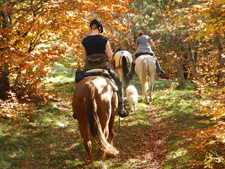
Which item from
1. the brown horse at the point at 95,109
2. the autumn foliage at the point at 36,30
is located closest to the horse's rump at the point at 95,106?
the brown horse at the point at 95,109

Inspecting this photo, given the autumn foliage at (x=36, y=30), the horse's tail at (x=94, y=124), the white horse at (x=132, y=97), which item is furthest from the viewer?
the white horse at (x=132, y=97)

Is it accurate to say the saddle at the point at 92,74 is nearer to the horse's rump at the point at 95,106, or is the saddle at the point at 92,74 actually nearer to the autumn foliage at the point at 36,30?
the horse's rump at the point at 95,106

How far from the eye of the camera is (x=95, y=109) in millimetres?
4805

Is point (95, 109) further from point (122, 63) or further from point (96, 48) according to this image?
point (122, 63)

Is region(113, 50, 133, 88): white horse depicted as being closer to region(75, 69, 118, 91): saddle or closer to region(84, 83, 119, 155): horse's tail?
region(75, 69, 118, 91): saddle

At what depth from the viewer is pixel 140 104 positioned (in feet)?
37.8

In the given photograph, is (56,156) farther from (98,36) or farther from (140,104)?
(140,104)

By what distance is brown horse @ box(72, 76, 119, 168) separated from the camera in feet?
15.6

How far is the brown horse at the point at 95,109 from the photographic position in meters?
4.77

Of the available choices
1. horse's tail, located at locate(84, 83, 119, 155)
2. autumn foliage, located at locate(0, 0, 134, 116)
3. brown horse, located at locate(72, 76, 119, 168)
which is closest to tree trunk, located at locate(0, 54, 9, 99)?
autumn foliage, located at locate(0, 0, 134, 116)

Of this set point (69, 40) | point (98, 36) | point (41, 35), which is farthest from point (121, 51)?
point (98, 36)

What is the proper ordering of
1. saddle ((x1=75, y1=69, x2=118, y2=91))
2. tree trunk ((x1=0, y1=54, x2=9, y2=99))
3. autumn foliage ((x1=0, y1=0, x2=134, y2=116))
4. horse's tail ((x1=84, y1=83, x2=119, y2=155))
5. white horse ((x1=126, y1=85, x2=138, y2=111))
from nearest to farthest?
horse's tail ((x1=84, y1=83, x2=119, y2=155)), saddle ((x1=75, y1=69, x2=118, y2=91)), autumn foliage ((x1=0, y1=0, x2=134, y2=116)), tree trunk ((x1=0, y1=54, x2=9, y2=99)), white horse ((x1=126, y1=85, x2=138, y2=111))

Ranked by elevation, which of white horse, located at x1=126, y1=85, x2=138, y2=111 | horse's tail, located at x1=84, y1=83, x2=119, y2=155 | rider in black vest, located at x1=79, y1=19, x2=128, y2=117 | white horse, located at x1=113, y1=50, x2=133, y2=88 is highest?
rider in black vest, located at x1=79, y1=19, x2=128, y2=117

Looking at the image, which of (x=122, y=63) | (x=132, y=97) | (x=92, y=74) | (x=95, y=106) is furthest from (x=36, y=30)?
(x=95, y=106)
